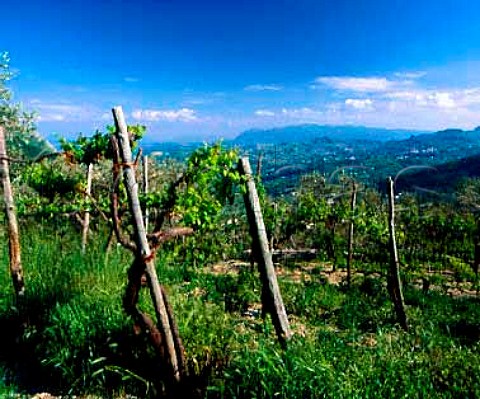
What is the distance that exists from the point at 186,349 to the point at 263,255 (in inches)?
50.0

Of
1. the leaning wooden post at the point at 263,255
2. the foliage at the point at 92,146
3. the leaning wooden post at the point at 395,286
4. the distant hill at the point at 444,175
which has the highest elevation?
the foliage at the point at 92,146

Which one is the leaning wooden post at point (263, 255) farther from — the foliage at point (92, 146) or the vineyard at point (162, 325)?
the foliage at point (92, 146)

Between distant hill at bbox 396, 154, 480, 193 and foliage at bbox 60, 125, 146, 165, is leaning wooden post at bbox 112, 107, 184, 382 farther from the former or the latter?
distant hill at bbox 396, 154, 480, 193

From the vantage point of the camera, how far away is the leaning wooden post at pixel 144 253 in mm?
3982

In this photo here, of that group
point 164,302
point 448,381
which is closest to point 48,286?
point 164,302

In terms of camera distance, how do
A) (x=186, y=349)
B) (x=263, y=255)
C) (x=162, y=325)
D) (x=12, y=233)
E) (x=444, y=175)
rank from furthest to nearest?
(x=444, y=175) < (x=12, y=233) < (x=263, y=255) < (x=186, y=349) < (x=162, y=325)

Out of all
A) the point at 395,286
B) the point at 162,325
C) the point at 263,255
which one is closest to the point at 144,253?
the point at 162,325

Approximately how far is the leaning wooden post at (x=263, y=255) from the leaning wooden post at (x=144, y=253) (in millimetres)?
1230

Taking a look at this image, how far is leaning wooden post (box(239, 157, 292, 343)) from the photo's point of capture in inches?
187

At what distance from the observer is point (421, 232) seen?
15.5m

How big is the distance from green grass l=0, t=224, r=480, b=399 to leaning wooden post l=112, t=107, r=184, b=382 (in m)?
0.31

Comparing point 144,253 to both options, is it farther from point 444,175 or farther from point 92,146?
point 444,175

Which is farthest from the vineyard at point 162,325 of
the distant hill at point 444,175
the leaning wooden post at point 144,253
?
the distant hill at point 444,175

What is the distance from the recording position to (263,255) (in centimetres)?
481
